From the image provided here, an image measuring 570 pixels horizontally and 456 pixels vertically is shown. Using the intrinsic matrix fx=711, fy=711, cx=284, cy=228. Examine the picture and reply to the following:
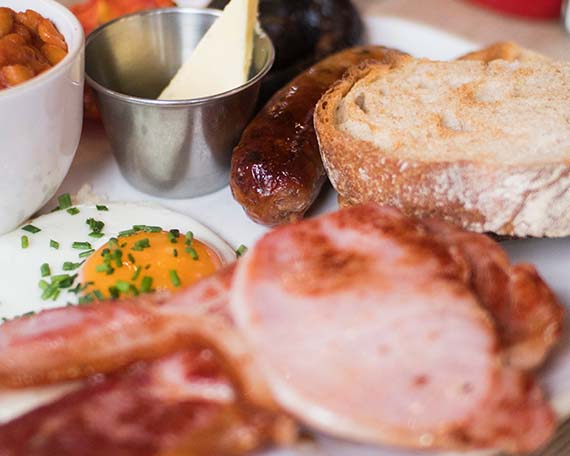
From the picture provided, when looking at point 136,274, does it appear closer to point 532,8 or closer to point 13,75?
point 13,75

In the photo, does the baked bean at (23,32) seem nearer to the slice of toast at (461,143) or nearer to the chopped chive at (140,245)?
the chopped chive at (140,245)

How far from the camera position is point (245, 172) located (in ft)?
7.92

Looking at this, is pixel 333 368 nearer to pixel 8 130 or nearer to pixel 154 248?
pixel 154 248

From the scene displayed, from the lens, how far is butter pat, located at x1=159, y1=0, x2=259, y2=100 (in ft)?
8.79

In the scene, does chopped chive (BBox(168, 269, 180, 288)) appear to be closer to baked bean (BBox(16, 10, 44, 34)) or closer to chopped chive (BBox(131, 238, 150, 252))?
chopped chive (BBox(131, 238, 150, 252))

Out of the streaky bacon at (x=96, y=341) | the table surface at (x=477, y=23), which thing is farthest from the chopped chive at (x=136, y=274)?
the table surface at (x=477, y=23)

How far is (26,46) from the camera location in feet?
7.46

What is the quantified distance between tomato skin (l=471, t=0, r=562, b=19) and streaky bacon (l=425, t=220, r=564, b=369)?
3063mm

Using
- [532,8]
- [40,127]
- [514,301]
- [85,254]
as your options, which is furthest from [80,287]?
[532,8]

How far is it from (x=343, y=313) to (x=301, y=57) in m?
2.02

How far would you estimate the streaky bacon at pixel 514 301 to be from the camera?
1.73m

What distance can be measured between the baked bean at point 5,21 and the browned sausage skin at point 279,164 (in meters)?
0.84

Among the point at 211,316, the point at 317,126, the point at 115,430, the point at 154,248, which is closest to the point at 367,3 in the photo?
the point at 317,126

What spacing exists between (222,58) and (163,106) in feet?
1.24
